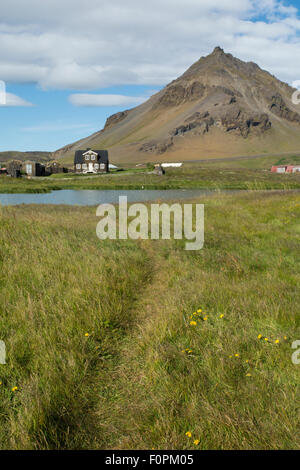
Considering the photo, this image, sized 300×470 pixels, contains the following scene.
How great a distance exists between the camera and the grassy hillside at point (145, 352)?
3.41 metres

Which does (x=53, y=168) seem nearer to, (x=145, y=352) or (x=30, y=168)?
(x=30, y=168)

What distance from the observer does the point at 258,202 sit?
22047mm

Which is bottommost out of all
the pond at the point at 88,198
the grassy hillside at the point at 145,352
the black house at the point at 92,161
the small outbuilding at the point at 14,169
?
the grassy hillside at the point at 145,352

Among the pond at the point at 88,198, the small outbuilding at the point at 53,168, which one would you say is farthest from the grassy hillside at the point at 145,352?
the small outbuilding at the point at 53,168

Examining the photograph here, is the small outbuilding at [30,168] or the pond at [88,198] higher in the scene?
the small outbuilding at [30,168]

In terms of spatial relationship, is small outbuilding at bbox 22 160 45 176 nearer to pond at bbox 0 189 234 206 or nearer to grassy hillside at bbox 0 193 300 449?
pond at bbox 0 189 234 206

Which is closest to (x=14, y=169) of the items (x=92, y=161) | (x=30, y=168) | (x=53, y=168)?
(x=30, y=168)

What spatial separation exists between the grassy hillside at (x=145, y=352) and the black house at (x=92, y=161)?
347ft

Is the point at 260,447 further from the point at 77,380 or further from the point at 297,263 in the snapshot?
the point at 297,263

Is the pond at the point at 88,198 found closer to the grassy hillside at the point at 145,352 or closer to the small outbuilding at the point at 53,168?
the grassy hillside at the point at 145,352

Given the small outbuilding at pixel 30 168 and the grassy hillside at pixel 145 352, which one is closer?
the grassy hillside at pixel 145 352

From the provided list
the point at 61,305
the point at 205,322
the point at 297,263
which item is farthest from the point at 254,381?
the point at 297,263
